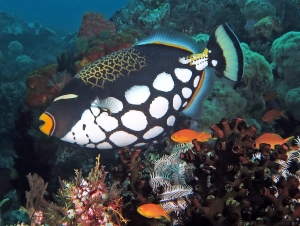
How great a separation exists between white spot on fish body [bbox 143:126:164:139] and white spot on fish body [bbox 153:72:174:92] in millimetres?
451

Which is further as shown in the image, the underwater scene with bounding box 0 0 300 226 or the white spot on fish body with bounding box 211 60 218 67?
the white spot on fish body with bounding box 211 60 218 67

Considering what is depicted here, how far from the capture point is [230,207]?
2.37 metres

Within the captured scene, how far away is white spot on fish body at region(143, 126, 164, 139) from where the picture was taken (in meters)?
3.30

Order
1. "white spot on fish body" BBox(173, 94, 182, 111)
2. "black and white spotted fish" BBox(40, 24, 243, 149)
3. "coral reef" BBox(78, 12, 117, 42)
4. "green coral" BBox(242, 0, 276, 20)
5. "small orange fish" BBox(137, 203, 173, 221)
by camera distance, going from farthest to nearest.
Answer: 1. "green coral" BBox(242, 0, 276, 20)
2. "coral reef" BBox(78, 12, 117, 42)
3. "white spot on fish body" BBox(173, 94, 182, 111)
4. "black and white spotted fish" BBox(40, 24, 243, 149)
5. "small orange fish" BBox(137, 203, 173, 221)

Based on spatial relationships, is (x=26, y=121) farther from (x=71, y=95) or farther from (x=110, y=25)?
(x=110, y=25)

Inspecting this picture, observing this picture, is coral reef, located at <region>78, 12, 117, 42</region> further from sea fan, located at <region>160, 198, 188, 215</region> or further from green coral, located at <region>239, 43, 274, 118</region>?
sea fan, located at <region>160, 198, 188, 215</region>

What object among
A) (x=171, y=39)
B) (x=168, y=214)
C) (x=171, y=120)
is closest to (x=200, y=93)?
(x=171, y=120)

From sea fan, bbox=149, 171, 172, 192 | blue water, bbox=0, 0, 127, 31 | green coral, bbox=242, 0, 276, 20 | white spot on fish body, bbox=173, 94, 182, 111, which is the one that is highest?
blue water, bbox=0, 0, 127, 31

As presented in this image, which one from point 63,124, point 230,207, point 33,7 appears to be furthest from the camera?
point 33,7

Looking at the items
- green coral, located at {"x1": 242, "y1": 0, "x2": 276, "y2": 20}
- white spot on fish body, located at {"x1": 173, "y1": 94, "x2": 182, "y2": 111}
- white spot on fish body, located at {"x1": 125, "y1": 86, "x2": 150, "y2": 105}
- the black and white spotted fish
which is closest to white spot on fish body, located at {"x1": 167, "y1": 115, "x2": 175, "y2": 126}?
the black and white spotted fish

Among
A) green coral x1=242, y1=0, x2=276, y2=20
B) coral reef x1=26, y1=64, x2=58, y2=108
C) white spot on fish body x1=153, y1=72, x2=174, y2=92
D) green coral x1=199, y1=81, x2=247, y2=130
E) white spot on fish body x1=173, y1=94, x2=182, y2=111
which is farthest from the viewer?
green coral x1=242, y1=0, x2=276, y2=20

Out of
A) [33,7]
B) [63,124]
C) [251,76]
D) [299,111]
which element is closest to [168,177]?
[63,124]

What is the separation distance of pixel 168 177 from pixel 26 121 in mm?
3446

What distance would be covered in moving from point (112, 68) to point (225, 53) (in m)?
1.28
